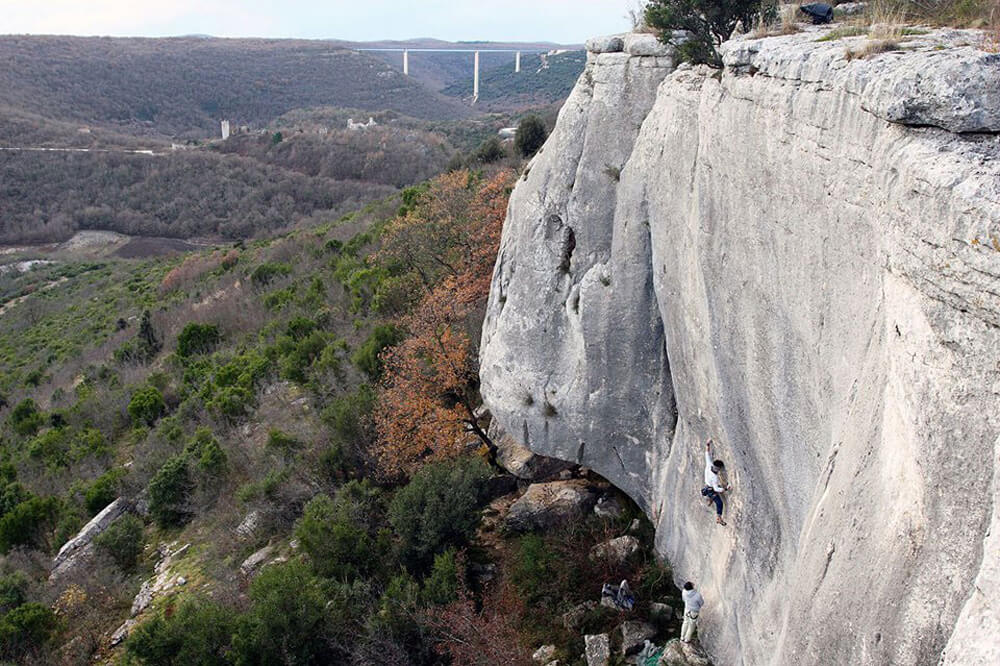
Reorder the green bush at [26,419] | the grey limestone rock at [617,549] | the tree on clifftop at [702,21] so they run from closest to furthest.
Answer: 1. the tree on clifftop at [702,21]
2. the grey limestone rock at [617,549]
3. the green bush at [26,419]

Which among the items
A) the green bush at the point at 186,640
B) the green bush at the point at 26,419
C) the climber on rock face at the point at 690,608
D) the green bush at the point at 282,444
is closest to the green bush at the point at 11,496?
the green bush at the point at 26,419

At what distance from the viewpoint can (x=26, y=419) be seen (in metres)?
24.1

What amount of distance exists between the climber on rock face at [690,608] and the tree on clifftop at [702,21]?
6450 mm

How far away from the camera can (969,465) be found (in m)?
3.61

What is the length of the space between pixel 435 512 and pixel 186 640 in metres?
4.25

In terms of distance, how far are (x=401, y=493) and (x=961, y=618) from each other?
34.0 ft

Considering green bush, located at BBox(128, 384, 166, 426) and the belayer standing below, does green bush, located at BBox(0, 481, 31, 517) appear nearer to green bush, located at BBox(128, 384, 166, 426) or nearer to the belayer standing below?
green bush, located at BBox(128, 384, 166, 426)

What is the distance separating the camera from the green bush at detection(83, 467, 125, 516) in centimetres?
1742

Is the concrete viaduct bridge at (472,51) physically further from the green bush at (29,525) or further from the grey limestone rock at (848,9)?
the grey limestone rock at (848,9)

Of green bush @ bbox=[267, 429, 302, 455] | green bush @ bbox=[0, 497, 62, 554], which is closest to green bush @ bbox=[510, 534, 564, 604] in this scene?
green bush @ bbox=[267, 429, 302, 455]

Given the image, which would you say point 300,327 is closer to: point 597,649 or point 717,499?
point 597,649

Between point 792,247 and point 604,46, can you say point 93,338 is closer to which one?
point 604,46

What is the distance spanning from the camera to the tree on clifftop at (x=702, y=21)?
899 centimetres

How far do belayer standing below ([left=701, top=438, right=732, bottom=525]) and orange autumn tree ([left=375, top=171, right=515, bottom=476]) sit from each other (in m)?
6.80
